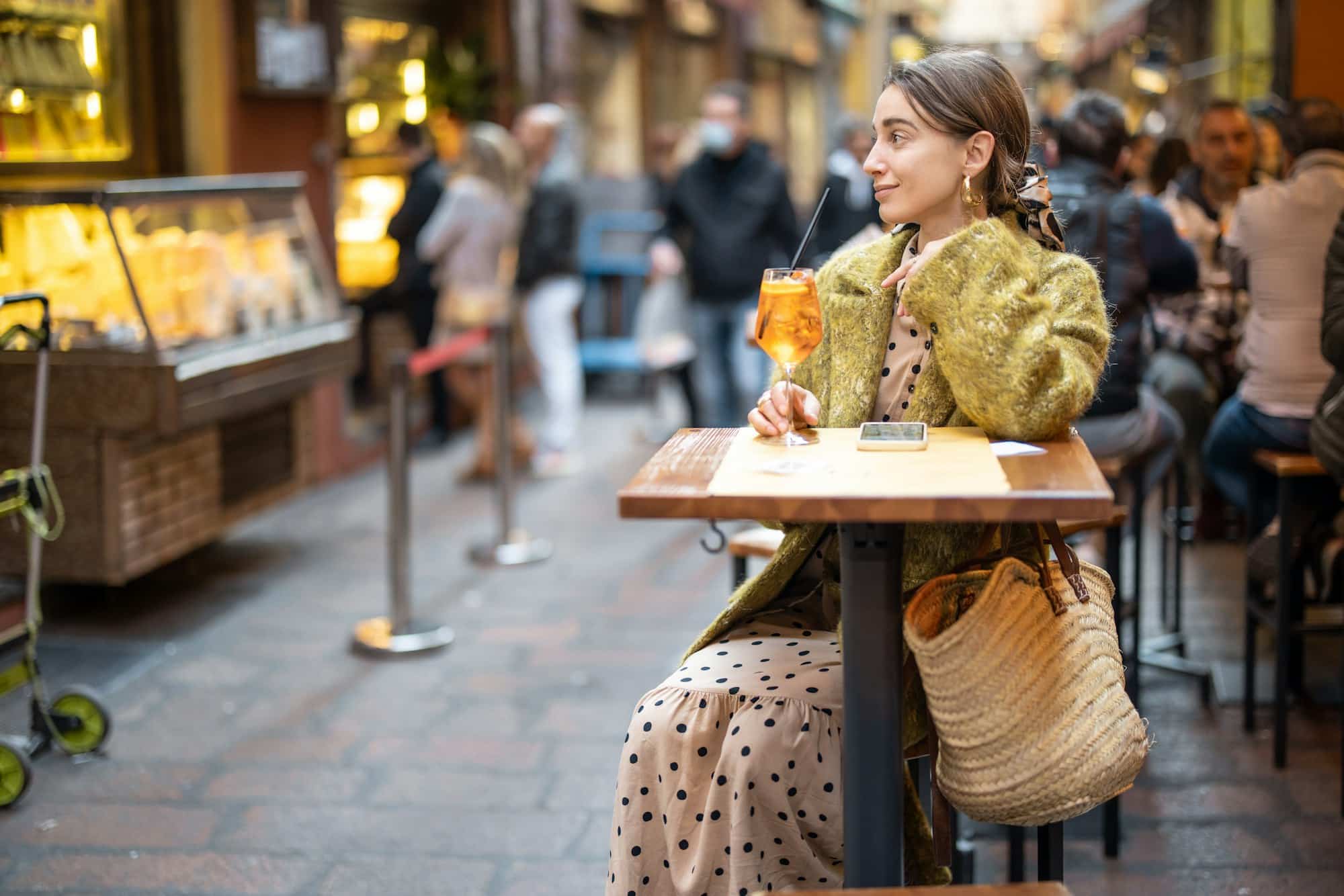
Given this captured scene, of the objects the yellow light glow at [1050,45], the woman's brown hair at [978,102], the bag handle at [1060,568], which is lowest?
the bag handle at [1060,568]

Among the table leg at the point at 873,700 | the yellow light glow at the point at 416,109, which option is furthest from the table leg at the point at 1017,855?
the yellow light glow at the point at 416,109

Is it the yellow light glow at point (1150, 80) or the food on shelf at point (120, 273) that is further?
the yellow light glow at point (1150, 80)

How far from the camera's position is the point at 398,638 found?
219 inches

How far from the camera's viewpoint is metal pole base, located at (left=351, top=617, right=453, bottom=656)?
5496 millimetres

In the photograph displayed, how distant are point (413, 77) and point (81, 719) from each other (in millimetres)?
7133

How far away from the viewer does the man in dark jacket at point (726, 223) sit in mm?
8023

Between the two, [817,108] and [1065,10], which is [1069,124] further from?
[1065,10]

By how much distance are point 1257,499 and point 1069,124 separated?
51.4 inches

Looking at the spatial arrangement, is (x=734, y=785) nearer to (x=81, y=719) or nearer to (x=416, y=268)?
(x=81, y=719)

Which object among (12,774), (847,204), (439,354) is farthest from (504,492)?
(12,774)

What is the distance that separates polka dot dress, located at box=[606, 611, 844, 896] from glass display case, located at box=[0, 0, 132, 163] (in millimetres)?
4709

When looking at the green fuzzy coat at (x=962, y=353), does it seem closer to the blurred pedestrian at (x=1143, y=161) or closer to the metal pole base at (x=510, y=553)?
the metal pole base at (x=510, y=553)

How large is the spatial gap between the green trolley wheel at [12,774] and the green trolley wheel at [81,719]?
0.31 m

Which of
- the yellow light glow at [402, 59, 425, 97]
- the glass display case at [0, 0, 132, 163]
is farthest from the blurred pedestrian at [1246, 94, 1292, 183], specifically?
the yellow light glow at [402, 59, 425, 97]
